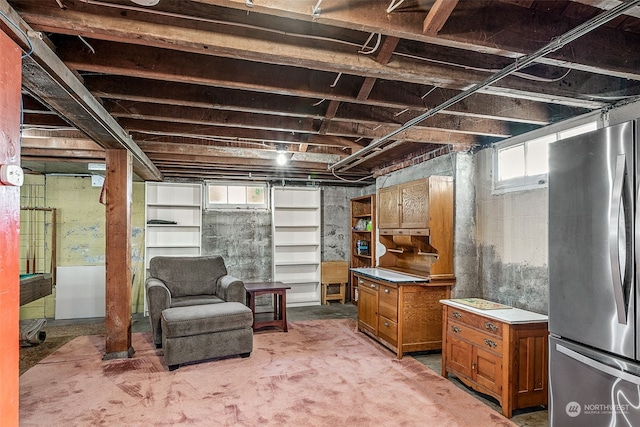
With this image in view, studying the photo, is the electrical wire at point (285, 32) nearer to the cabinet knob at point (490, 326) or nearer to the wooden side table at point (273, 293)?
the cabinet knob at point (490, 326)

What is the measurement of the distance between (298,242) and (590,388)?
17.0 feet

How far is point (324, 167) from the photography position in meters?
5.55

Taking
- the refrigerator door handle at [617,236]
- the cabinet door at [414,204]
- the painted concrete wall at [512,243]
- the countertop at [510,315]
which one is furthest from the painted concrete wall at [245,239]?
the refrigerator door handle at [617,236]

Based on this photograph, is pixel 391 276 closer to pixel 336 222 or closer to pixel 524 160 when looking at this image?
pixel 524 160

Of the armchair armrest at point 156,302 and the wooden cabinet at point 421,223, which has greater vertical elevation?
the wooden cabinet at point 421,223

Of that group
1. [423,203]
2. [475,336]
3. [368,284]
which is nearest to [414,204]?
[423,203]

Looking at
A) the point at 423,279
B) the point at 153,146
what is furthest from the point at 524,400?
the point at 153,146

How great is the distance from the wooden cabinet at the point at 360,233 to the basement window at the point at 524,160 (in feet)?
9.01

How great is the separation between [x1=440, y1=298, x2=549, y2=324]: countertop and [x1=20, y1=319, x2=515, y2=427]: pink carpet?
0.68m

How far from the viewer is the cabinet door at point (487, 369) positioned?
271 cm

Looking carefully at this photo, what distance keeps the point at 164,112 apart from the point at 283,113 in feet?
3.26

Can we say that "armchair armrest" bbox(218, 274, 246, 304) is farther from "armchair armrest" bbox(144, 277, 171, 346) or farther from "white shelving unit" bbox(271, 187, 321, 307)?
"white shelving unit" bbox(271, 187, 321, 307)

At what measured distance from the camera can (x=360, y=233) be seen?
6859 mm

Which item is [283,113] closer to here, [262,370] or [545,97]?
[545,97]
